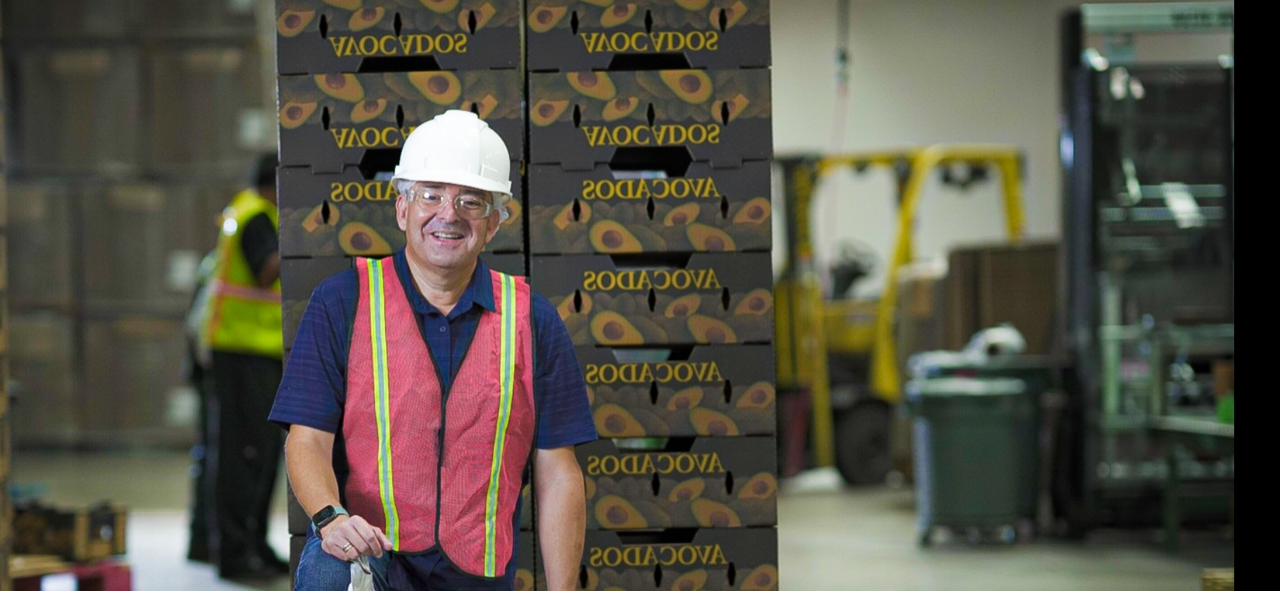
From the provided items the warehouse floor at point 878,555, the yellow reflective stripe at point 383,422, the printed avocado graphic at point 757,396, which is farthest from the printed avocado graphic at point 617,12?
the warehouse floor at point 878,555

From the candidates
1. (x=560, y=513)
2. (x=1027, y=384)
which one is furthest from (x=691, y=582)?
(x=1027, y=384)

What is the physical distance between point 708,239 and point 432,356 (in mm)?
1003

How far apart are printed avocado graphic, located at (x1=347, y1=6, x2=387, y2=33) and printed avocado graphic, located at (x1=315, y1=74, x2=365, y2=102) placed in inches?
5.6

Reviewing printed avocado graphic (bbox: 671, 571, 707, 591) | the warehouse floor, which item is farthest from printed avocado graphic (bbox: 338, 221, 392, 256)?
the warehouse floor

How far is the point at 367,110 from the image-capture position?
3.86 meters

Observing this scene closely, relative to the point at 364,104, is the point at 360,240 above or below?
below

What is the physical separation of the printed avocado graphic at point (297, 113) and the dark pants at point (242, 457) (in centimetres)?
305

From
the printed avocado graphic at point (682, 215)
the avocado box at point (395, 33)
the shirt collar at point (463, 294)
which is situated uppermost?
the avocado box at point (395, 33)

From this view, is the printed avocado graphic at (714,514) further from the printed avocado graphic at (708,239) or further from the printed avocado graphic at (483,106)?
the printed avocado graphic at (483,106)

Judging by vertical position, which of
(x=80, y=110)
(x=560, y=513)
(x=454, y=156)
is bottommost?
(x=560, y=513)

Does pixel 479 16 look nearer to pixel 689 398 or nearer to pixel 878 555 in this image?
pixel 689 398

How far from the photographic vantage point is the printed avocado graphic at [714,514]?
12.8 feet

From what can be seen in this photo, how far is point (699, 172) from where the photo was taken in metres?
3.90

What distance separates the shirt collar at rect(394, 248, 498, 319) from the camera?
127 inches
